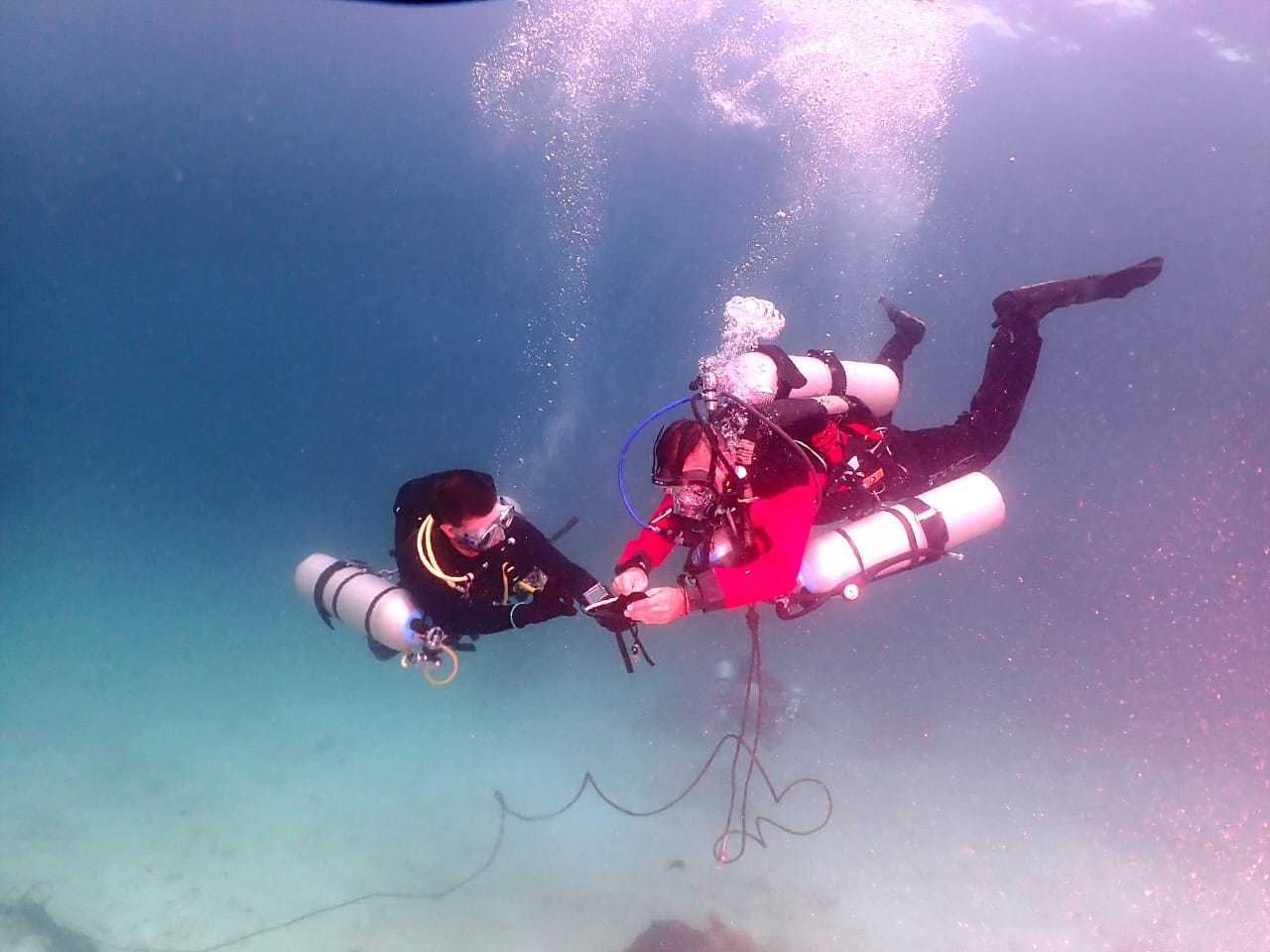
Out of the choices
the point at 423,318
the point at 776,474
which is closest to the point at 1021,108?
the point at 776,474

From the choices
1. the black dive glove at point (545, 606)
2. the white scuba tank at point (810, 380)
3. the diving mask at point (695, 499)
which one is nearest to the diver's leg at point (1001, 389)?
the white scuba tank at point (810, 380)

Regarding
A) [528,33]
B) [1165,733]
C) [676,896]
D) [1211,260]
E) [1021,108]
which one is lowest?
[1165,733]

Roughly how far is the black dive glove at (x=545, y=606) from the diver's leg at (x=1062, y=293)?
4.77 meters

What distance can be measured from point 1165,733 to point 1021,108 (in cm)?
2469

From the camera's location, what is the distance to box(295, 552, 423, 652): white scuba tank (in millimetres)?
5305

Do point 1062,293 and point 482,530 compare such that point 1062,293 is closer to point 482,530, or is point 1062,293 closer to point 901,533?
point 901,533

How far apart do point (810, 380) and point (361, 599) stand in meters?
4.33

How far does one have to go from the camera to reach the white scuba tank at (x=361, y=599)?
530 centimetres

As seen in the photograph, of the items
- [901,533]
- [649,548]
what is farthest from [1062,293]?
[649,548]

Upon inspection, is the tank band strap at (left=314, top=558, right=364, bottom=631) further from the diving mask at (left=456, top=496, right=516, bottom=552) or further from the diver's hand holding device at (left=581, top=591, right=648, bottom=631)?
the diver's hand holding device at (left=581, top=591, right=648, bottom=631)

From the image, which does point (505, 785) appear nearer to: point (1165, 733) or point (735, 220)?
point (1165, 733)

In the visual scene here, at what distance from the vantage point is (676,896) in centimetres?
900

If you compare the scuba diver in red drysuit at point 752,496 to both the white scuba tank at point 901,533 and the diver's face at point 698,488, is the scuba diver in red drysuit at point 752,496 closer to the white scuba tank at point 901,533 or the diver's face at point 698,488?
the diver's face at point 698,488

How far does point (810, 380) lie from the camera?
4988mm
